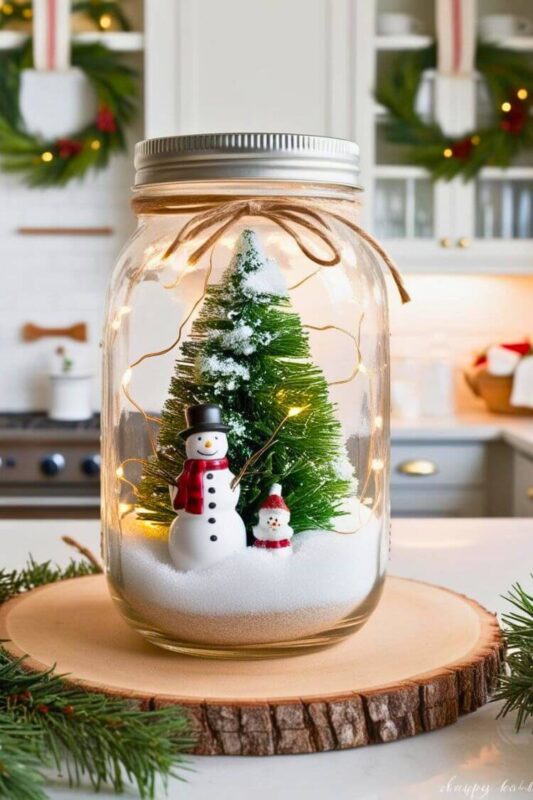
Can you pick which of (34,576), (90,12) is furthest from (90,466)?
(34,576)

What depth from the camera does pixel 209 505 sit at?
0.76 m

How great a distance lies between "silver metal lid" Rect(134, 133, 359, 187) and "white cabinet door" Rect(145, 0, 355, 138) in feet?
7.76

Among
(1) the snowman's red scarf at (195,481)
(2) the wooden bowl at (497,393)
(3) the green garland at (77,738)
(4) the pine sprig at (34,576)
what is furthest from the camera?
(2) the wooden bowl at (497,393)

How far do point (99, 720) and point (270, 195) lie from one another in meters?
0.38

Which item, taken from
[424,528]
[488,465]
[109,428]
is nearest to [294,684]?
[109,428]

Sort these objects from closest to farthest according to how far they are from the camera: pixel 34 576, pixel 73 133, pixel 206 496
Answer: pixel 206 496 → pixel 34 576 → pixel 73 133

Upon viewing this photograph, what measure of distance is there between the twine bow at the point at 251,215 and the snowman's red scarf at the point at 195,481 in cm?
15

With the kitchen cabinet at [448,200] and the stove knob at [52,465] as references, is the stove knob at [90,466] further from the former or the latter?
the kitchen cabinet at [448,200]

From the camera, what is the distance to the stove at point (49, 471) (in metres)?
2.87

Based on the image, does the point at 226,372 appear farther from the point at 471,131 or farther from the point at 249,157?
the point at 471,131

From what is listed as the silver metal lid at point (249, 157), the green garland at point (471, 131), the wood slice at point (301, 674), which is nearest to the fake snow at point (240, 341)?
the silver metal lid at point (249, 157)

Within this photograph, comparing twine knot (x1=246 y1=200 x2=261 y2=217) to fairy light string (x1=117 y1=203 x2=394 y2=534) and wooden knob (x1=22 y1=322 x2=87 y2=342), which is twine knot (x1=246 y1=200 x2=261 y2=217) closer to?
fairy light string (x1=117 y1=203 x2=394 y2=534)

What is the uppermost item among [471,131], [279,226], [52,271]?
[471,131]

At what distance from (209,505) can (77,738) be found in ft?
0.58
